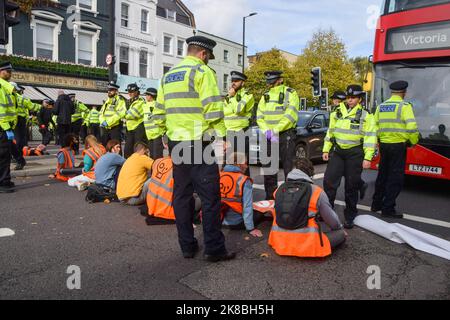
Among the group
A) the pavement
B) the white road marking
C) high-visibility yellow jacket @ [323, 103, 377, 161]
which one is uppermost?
high-visibility yellow jacket @ [323, 103, 377, 161]

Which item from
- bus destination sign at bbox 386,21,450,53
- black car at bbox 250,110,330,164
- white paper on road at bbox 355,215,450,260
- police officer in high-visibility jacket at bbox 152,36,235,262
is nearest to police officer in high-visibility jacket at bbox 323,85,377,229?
white paper on road at bbox 355,215,450,260

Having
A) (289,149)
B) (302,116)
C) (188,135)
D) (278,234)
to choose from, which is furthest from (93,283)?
(302,116)

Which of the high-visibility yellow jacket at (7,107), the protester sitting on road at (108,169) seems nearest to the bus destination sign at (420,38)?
the protester sitting on road at (108,169)

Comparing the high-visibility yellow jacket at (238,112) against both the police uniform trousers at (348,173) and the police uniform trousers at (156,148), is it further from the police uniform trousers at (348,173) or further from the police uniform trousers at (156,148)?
the police uniform trousers at (156,148)

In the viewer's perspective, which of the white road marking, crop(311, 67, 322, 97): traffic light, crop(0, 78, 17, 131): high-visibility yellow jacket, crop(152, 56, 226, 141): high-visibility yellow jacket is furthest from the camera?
crop(311, 67, 322, 97): traffic light

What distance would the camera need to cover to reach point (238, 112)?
20.4 feet

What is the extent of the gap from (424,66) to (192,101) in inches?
215

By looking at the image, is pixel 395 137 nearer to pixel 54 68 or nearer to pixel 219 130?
pixel 219 130

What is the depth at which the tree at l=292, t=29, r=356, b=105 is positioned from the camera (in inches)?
1326

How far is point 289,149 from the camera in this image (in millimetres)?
5883

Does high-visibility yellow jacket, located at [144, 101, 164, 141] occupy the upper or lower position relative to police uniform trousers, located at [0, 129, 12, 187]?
upper

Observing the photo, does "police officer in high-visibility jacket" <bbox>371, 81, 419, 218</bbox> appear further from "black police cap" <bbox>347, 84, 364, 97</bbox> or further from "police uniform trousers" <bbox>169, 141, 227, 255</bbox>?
"police uniform trousers" <bbox>169, 141, 227, 255</bbox>

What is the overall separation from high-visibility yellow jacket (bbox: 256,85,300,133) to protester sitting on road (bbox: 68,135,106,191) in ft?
11.5

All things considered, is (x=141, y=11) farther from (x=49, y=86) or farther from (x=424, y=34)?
(x=424, y=34)
